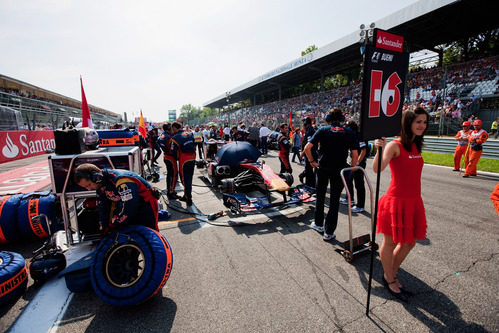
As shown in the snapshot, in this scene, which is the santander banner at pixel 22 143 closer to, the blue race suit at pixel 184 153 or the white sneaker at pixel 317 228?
the blue race suit at pixel 184 153

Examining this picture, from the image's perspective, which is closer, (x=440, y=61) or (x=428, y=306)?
(x=428, y=306)

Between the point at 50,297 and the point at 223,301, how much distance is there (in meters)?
1.93

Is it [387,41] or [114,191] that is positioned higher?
[387,41]

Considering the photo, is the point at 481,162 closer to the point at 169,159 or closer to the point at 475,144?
the point at 475,144

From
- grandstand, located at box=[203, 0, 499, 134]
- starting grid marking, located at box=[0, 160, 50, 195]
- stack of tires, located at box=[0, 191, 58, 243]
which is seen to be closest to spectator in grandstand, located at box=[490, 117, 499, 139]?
grandstand, located at box=[203, 0, 499, 134]

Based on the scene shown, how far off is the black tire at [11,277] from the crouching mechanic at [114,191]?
932 millimetres

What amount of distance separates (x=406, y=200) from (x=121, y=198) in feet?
9.64

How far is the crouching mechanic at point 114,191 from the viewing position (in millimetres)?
2490

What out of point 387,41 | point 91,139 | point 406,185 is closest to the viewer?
point 387,41

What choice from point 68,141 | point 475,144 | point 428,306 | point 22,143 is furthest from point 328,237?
point 22,143

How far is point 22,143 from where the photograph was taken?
1184cm

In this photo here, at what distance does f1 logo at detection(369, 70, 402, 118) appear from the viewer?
2.18 metres

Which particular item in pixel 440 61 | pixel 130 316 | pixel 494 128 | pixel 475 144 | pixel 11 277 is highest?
pixel 440 61

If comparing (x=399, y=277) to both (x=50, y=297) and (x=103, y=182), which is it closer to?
(x=103, y=182)
